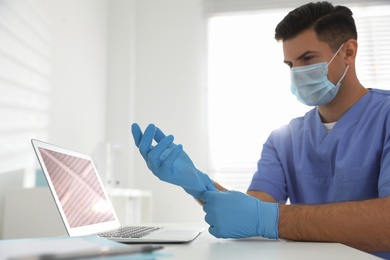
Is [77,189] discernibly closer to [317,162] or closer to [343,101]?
[317,162]

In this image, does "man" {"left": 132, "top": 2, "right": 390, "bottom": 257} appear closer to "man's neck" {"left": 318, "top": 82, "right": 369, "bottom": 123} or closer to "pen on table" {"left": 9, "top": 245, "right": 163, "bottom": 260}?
"man's neck" {"left": 318, "top": 82, "right": 369, "bottom": 123}

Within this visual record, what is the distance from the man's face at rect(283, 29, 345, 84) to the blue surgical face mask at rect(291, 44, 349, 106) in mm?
17

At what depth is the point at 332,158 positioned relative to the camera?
4.29ft

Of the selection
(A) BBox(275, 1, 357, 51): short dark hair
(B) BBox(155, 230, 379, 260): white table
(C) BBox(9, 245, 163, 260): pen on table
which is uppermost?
(A) BBox(275, 1, 357, 51): short dark hair

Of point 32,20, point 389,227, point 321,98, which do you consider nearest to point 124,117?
point 32,20

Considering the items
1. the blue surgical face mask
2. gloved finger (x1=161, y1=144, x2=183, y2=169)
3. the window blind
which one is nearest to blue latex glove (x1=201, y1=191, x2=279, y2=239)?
gloved finger (x1=161, y1=144, x2=183, y2=169)

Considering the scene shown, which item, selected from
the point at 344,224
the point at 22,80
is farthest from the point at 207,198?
the point at 22,80

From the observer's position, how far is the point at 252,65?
3020 mm

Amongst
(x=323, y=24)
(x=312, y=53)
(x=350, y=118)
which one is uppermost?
(x=323, y=24)

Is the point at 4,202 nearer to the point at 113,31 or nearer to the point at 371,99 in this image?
the point at 371,99

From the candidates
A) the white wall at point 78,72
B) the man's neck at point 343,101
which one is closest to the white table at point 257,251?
the man's neck at point 343,101

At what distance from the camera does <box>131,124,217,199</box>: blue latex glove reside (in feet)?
2.90

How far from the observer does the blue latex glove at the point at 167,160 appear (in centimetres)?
88

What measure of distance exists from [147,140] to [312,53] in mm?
824
